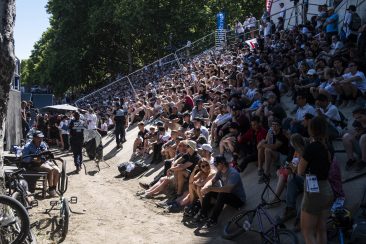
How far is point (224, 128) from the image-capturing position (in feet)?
41.6

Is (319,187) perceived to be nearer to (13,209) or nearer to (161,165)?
(13,209)

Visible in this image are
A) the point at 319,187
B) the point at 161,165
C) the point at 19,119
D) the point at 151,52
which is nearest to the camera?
the point at 319,187

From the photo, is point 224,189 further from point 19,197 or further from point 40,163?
point 40,163

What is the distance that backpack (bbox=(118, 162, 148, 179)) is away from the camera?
14.9 metres

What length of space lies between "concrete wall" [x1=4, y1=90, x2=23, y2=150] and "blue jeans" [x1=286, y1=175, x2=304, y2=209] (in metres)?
9.45

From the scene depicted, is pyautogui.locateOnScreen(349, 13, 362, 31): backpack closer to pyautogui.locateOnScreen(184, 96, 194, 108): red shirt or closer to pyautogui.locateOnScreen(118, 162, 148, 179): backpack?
pyautogui.locateOnScreen(184, 96, 194, 108): red shirt

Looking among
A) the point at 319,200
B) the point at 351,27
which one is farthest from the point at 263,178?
the point at 351,27

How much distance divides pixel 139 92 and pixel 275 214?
2038 cm

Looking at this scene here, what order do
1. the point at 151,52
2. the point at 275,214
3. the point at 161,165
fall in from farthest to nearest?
the point at 151,52, the point at 161,165, the point at 275,214

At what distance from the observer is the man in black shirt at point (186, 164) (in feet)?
37.2

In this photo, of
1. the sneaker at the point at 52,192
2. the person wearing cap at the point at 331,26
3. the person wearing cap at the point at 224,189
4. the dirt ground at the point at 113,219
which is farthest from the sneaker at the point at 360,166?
the person wearing cap at the point at 331,26

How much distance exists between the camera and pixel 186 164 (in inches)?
447

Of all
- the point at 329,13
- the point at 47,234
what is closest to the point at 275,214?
the point at 47,234

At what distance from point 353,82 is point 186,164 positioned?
14.1 ft
